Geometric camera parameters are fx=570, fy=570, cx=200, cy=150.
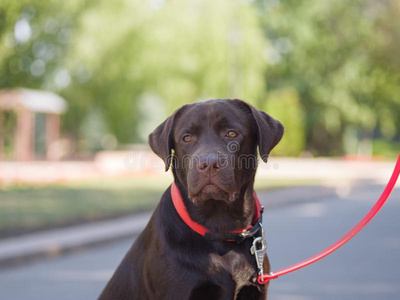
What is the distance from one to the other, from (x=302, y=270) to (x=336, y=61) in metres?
41.5

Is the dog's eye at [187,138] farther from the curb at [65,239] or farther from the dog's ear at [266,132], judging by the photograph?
the curb at [65,239]

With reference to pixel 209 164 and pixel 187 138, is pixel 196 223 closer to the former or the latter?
pixel 209 164

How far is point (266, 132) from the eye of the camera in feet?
11.4

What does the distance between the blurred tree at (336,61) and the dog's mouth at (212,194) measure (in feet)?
138

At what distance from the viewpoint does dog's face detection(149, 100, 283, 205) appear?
3.27 meters

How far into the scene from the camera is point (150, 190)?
1745 centimetres

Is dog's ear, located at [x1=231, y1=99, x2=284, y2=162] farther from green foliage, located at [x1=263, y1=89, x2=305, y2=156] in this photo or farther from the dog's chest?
green foliage, located at [x1=263, y1=89, x2=305, y2=156]

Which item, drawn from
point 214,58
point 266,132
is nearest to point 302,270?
point 266,132

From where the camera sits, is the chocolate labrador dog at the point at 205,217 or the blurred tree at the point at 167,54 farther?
the blurred tree at the point at 167,54

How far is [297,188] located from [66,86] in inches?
907

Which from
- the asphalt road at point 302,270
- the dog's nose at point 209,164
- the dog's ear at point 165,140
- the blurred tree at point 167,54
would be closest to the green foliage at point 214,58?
the blurred tree at point 167,54

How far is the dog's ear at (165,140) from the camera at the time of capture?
3.52 metres

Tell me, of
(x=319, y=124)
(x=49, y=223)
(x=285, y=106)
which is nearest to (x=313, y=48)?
(x=319, y=124)

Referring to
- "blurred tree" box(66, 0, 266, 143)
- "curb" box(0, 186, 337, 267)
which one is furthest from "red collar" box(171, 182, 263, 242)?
"blurred tree" box(66, 0, 266, 143)
